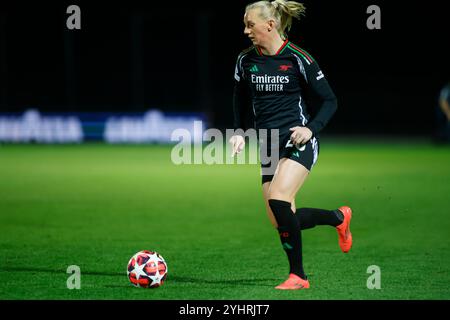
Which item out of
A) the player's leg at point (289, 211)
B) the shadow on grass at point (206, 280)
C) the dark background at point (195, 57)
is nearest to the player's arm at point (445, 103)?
the dark background at point (195, 57)

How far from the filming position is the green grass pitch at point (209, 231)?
633 centimetres

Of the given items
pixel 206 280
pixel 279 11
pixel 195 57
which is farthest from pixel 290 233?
pixel 195 57

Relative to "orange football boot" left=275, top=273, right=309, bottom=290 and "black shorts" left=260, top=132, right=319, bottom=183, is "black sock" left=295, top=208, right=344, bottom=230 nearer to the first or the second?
"black shorts" left=260, top=132, right=319, bottom=183

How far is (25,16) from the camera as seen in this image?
30.5 metres

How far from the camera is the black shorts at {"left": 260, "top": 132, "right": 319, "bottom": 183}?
6172mm

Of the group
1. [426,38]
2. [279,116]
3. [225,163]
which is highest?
[426,38]

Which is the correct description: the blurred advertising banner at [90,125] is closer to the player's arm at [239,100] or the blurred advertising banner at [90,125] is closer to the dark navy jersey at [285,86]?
the player's arm at [239,100]

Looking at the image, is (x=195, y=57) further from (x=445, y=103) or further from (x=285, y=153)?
(x=285, y=153)

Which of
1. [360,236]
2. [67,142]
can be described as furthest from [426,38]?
[360,236]

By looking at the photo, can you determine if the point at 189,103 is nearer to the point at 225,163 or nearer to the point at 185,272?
the point at 225,163

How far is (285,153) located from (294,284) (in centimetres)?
96

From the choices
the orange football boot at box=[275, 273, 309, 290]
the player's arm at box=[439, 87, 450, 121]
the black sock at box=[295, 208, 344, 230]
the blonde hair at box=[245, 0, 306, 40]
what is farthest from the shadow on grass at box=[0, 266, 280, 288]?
the player's arm at box=[439, 87, 450, 121]

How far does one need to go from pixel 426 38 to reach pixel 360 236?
83.8ft

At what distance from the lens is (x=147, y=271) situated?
6.18 metres
